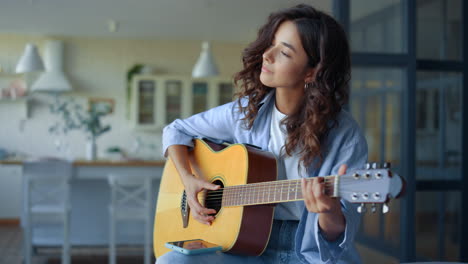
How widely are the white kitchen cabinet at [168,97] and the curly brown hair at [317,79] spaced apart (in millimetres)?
5760

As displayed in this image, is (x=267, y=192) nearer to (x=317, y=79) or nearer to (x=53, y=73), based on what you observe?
(x=317, y=79)

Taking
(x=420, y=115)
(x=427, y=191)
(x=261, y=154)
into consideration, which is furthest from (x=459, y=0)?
(x=261, y=154)

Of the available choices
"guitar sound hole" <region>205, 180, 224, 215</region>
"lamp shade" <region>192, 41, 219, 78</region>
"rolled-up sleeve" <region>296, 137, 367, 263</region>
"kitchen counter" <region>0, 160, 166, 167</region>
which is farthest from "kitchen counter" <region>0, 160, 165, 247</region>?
"rolled-up sleeve" <region>296, 137, 367, 263</region>

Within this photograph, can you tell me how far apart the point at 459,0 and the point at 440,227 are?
112 centimetres

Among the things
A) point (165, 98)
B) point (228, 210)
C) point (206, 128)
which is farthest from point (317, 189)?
point (165, 98)

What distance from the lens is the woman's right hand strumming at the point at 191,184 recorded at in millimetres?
1631

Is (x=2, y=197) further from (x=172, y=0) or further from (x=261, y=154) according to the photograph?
(x=261, y=154)

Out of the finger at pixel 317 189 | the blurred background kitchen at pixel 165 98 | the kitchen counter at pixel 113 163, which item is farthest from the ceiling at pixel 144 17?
the finger at pixel 317 189

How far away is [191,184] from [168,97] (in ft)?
18.6

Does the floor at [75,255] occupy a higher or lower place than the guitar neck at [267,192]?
lower

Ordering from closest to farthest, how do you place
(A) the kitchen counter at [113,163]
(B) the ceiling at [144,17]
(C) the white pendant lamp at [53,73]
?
(A) the kitchen counter at [113,163] → (B) the ceiling at [144,17] → (C) the white pendant lamp at [53,73]

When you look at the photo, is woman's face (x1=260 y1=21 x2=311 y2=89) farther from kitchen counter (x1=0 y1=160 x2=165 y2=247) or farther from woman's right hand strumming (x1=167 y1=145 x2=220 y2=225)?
kitchen counter (x1=0 y1=160 x2=165 y2=247)

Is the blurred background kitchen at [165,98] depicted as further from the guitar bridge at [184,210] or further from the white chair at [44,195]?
the guitar bridge at [184,210]

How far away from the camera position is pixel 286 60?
1.46 meters
